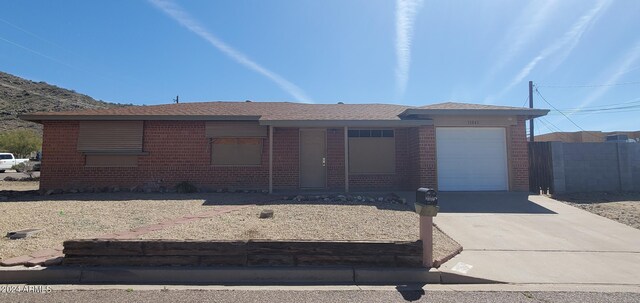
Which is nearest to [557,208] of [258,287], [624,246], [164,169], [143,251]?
[624,246]

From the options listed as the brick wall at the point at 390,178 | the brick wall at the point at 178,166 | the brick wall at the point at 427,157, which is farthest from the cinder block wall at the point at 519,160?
the brick wall at the point at 390,178

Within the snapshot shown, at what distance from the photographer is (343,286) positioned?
445 centimetres

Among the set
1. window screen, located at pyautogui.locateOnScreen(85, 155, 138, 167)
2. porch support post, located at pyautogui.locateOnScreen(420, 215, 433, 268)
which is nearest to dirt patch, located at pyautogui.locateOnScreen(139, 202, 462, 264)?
porch support post, located at pyautogui.locateOnScreen(420, 215, 433, 268)

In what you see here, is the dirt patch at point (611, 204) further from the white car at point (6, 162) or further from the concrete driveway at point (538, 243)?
the white car at point (6, 162)

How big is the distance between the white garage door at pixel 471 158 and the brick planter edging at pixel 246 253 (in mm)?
7862

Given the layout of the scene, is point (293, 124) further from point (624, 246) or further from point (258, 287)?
point (624, 246)

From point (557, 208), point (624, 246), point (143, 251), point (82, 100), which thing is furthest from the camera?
point (82, 100)

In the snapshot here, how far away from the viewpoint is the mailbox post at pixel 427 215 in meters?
4.75

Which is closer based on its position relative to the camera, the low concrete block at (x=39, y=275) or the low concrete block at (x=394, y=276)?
the low concrete block at (x=39, y=275)

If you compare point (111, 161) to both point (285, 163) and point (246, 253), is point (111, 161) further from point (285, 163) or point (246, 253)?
point (246, 253)

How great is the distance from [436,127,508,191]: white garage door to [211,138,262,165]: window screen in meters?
6.36

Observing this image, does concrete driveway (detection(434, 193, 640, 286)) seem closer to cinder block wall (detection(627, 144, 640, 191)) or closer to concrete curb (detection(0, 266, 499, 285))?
concrete curb (detection(0, 266, 499, 285))


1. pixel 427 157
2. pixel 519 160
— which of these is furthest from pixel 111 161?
pixel 519 160

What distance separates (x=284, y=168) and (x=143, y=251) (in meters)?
8.42
